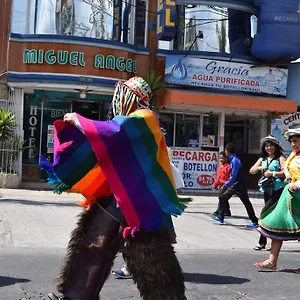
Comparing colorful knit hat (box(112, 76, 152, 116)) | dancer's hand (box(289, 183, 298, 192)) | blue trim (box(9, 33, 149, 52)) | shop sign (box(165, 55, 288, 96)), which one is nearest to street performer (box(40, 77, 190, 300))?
colorful knit hat (box(112, 76, 152, 116))

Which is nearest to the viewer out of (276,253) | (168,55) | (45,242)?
(276,253)

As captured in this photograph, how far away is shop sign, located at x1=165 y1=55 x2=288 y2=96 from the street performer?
13084 mm

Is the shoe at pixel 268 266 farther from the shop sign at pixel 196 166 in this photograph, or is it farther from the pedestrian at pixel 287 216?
the shop sign at pixel 196 166

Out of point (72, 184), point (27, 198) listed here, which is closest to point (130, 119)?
point (72, 184)

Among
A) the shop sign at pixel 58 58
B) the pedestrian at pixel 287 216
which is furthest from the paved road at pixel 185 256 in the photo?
the shop sign at pixel 58 58

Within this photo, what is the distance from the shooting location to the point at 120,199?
11.7ft

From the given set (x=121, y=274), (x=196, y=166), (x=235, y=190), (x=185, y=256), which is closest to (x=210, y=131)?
(x=196, y=166)

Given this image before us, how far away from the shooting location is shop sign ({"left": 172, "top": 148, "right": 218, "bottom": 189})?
17250 mm

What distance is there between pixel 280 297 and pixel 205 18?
13.9 m

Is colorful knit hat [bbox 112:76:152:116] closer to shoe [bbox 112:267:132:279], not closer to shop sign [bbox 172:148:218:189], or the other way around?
shoe [bbox 112:267:132:279]

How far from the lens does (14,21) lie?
16281 mm

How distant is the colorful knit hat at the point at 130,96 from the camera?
4031 millimetres

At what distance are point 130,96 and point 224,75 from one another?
1354 cm

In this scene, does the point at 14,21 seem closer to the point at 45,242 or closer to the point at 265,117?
the point at 265,117
